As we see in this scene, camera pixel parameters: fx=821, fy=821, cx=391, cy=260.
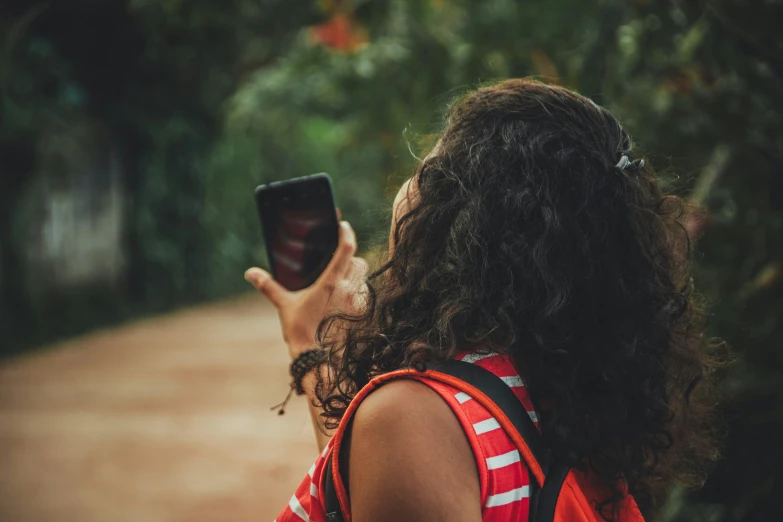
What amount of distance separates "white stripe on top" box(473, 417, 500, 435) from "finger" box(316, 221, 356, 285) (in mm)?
644

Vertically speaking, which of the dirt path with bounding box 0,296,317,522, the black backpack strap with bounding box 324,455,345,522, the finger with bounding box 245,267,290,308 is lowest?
the dirt path with bounding box 0,296,317,522

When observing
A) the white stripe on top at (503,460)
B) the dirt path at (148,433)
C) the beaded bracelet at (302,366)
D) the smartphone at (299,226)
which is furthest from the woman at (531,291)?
the dirt path at (148,433)

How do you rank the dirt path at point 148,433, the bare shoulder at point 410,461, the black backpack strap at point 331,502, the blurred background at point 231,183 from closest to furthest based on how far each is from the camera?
the bare shoulder at point 410,461
the black backpack strap at point 331,502
the blurred background at point 231,183
the dirt path at point 148,433

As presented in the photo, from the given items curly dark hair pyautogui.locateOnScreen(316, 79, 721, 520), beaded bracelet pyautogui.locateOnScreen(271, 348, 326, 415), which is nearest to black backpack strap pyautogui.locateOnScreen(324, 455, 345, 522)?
curly dark hair pyautogui.locateOnScreen(316, 79, 721, 520)

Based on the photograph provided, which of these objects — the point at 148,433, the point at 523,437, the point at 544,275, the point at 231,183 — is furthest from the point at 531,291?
the point at 231,183

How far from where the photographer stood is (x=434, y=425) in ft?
3.48

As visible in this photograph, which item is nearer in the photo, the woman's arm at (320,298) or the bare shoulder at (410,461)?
the bare shoulder at (410,461)

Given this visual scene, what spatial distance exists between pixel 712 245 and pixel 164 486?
383 cm

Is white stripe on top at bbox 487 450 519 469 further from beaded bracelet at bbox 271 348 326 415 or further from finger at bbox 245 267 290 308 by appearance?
finger at bbox 245 267 290 308

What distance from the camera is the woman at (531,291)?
1.19 m

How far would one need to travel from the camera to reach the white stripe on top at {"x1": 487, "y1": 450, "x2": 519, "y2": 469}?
3.56 feet

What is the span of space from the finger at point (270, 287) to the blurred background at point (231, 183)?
9.2 inches

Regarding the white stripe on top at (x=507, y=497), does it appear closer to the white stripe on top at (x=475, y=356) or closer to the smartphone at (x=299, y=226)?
the white stripe on top at (x=475, y=356)

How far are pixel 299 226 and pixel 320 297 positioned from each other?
171 millimetres
